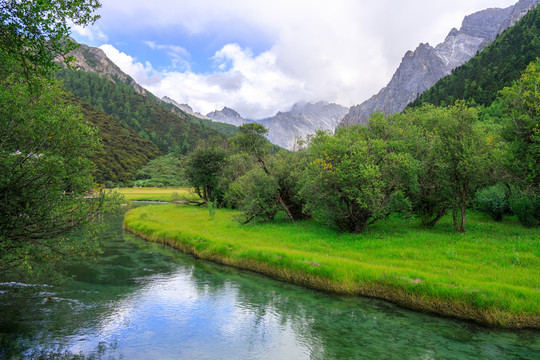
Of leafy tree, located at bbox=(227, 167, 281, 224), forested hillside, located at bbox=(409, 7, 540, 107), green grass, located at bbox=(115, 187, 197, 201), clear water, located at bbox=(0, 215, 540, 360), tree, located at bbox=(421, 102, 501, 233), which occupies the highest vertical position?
forested hillside, located at bbox=(409, 7, 540, 107)

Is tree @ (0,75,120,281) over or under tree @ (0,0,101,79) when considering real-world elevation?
under

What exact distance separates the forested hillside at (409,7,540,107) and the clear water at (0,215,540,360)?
101983 millimetres

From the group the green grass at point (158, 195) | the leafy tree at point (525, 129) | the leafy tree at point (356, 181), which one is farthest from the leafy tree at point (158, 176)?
the leafy tree at point (525, 129)

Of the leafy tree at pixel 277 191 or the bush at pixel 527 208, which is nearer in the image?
the bush at pixel 527 208

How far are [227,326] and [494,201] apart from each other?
31.1 meters

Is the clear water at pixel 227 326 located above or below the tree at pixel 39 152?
below

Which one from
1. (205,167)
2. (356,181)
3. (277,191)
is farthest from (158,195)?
(356,181)

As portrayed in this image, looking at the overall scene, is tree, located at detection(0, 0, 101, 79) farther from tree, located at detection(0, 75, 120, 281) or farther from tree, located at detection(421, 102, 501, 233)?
tree, located at detection(421, 102, 501, 233)

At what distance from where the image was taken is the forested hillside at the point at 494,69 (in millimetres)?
103500

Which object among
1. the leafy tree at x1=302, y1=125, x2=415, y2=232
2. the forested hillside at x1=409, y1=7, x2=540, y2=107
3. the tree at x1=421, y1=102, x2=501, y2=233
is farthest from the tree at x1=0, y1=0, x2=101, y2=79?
the forested hillside at x1=409, y1=7, x2=540, y2=107

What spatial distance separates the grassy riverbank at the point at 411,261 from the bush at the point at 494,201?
1208 mm

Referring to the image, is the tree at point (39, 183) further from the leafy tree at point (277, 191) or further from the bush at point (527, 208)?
the bush at point (527, 208)

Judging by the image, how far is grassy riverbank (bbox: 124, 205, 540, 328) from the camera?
541 inches

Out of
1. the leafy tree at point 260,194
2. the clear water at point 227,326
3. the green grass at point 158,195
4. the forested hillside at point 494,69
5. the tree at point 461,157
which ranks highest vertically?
the forested hillside at point 494,69
